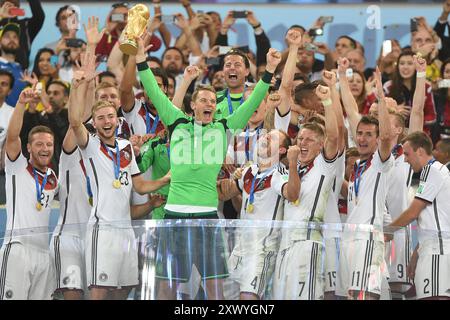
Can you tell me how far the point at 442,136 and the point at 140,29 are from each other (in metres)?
3.26

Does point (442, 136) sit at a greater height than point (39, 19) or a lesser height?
lesser

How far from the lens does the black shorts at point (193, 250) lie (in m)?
7.02

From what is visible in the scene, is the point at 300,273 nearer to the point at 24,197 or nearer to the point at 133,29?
the point at 24,197

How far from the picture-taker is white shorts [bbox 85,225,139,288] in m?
7.15

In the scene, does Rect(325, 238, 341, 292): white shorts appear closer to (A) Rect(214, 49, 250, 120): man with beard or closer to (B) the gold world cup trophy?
(A) Rect(214, 49, 250, 120): man with beard

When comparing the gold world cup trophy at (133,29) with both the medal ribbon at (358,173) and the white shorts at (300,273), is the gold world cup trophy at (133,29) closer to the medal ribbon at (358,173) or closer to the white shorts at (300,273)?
the medal ribbon at (358,173)

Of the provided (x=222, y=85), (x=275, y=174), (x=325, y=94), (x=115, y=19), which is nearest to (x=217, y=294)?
(x=275, y=174)

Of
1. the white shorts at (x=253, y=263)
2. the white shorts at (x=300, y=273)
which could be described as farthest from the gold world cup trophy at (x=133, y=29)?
the white shorts at (x=300, y=273)

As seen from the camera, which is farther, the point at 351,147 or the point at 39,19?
the point at 39,19

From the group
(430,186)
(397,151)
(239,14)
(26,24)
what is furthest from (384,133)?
(26,24)

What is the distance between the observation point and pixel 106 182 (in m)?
8.17
